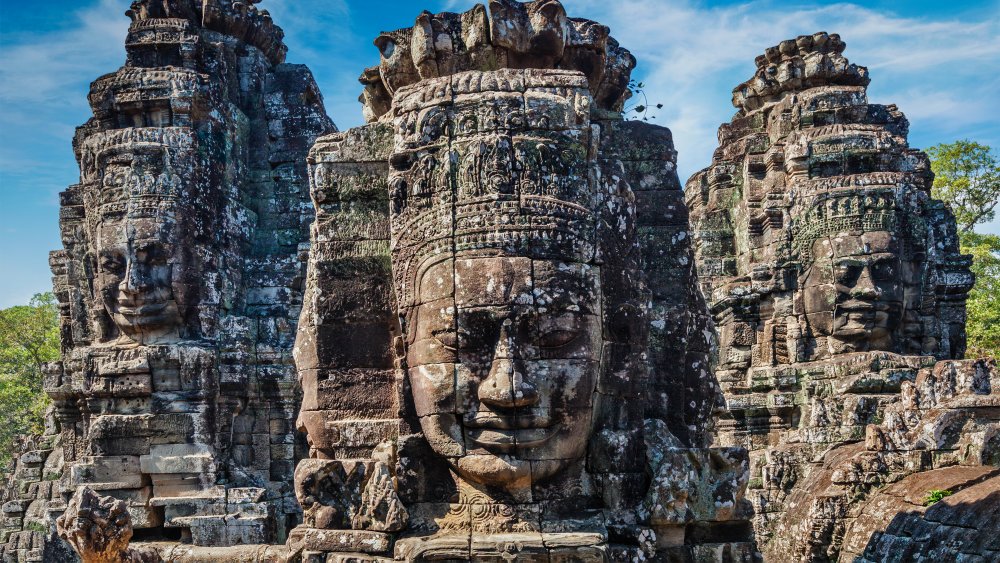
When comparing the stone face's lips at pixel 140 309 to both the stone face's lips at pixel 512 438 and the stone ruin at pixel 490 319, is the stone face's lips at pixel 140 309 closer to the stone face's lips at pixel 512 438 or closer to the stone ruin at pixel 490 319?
the stone ruin at pixel 490 319

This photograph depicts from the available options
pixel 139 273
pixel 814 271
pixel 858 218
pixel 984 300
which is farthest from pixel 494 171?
pixel 984 300

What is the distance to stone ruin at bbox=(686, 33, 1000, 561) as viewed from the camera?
1452 centimetres

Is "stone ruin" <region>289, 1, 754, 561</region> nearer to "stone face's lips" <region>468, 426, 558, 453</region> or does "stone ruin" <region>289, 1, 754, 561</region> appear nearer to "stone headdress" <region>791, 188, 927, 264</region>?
"stone face's lips" <region>468, 426, 558, 453</region>

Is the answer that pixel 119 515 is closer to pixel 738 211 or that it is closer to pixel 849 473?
pixel 849 473

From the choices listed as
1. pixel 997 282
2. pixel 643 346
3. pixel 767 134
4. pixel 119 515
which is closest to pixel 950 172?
pixel 997 282

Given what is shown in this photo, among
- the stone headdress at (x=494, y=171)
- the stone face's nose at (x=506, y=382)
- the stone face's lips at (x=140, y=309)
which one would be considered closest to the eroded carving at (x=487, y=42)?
the stone headdress at (x=494, y=171)

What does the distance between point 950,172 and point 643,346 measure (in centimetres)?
2528

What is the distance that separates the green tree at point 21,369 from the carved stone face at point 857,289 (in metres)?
20.5

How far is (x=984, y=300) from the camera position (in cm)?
2628

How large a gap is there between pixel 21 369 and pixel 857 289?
2339 cm

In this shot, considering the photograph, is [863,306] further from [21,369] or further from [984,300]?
[21,369]

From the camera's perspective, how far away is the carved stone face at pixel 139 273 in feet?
42.8

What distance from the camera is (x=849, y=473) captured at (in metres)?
11.6

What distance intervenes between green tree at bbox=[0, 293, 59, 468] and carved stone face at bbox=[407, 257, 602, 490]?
2338cm
